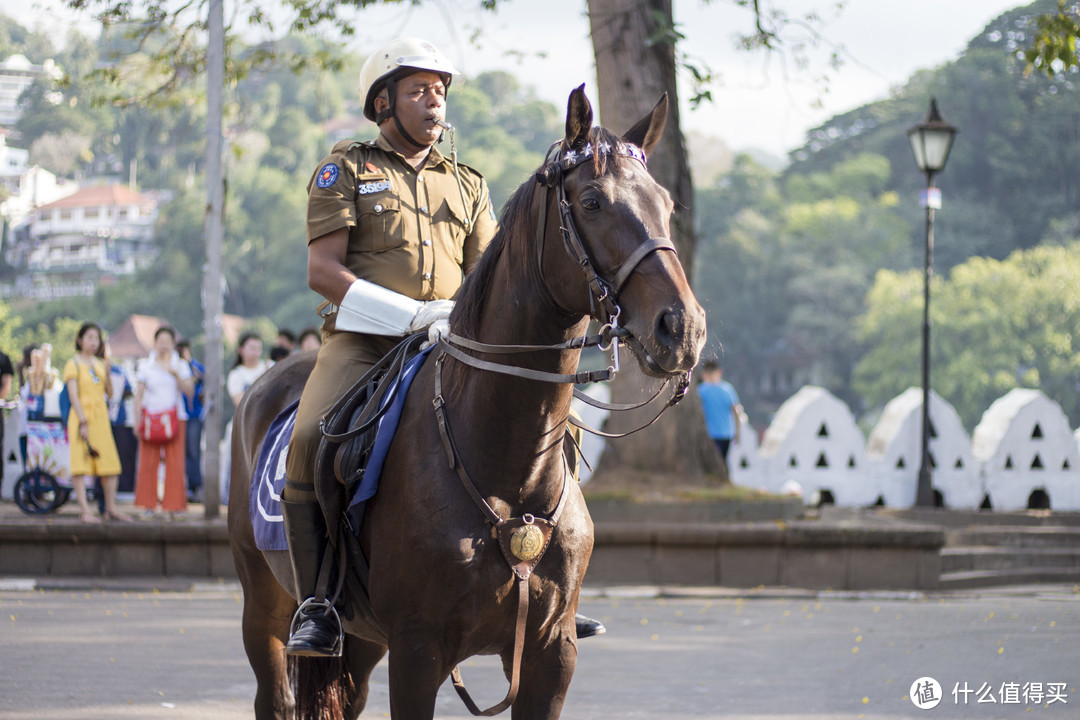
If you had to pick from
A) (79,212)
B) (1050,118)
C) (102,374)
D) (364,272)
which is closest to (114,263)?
(79,212)

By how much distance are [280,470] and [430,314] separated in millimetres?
1088

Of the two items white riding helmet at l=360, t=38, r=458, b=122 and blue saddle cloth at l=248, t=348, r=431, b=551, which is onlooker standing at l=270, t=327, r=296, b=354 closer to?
blue saddle cloth at l=248, t=348, r=431, b=551

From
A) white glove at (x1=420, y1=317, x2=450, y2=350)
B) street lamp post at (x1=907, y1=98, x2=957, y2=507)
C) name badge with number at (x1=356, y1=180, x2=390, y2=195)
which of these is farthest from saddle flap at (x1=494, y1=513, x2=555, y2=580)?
street lamp post at (x1=907, y1=98, x2=957, y2=507)

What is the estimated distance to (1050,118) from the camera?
93312 mm

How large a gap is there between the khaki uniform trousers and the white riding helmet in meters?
0.91

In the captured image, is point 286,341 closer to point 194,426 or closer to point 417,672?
point 194,426

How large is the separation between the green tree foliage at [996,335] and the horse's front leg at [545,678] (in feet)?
226

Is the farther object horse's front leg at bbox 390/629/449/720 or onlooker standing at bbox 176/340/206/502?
onlooker standing at bbox 176/340/206/502

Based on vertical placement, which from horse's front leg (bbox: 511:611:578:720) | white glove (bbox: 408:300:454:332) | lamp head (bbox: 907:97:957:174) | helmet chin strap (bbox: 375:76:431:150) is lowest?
horse's front leg (bbox: 511:611:578:720)

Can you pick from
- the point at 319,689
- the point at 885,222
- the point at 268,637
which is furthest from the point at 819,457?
the point at 885,222

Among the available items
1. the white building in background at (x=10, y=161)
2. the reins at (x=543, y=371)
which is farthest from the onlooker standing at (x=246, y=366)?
the white building in background at (x=10, y=161)

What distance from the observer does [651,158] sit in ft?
40.8

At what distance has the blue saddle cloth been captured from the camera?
4172 mm

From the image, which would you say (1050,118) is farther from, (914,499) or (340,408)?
(340,408)
